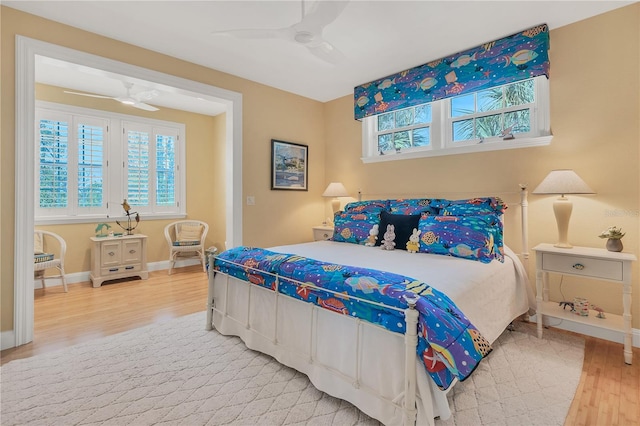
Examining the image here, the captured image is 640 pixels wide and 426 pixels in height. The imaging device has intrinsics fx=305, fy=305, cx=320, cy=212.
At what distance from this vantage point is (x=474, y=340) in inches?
54.9

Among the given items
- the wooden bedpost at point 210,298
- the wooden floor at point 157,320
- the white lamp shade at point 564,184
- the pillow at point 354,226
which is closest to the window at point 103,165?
the wooden floor at point 157,320

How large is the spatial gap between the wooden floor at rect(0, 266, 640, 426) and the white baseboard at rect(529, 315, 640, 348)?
0.20 ft

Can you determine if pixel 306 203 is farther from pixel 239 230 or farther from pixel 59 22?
pixel 59 22

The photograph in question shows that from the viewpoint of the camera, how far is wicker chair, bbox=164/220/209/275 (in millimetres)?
4773

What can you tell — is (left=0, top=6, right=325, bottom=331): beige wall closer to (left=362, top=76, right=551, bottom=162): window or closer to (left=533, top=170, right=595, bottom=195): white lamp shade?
(left=362, top=76, right=551, bottom=162): window

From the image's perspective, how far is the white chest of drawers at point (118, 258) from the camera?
4.09 m

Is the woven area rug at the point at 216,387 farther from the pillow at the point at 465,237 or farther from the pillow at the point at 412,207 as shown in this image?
the pillow at the point at 412,207

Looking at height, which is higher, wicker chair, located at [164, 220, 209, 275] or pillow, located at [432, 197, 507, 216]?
pillow, located at [432, 197, 507, 216]

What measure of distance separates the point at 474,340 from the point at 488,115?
2.61 metres

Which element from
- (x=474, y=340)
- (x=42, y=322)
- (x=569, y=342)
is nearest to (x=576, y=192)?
(x=569, y=342)

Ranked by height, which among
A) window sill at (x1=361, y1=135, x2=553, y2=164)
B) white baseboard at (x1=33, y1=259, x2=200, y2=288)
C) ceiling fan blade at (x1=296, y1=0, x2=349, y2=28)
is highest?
ceiling fan blade at (x1=296, y1=0, x2=349, y2=28)

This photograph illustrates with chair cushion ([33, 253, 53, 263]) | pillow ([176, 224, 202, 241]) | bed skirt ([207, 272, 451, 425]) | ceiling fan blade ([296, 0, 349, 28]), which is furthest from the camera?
pillow ([176, 224, 202, 241])

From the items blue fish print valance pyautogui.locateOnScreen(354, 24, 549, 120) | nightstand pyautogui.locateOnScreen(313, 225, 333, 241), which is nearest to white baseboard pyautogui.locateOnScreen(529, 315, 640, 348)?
blue fish print valance pyautogui.locateOnScreen(354, 24, 549, 120)

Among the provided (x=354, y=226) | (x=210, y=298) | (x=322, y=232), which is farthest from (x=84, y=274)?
(x=354, y=226)
